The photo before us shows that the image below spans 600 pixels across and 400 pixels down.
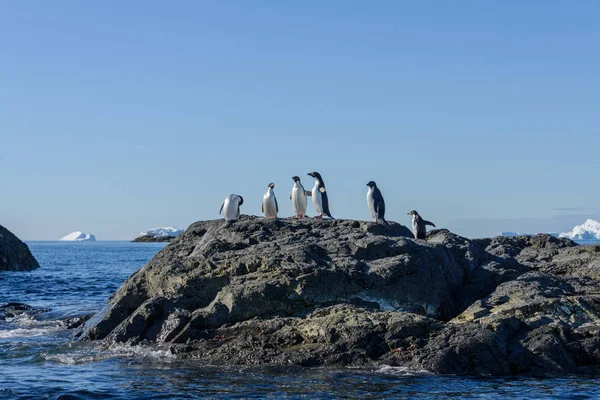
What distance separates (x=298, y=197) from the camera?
85.7 ft

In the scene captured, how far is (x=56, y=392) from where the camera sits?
12023 millimetres


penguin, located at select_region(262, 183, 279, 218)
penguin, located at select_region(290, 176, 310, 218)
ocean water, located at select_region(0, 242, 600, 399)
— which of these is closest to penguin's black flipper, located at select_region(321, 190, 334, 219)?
penguin, located at select_region(290, 176, 310, 218)

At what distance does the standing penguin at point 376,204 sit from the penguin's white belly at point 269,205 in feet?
11.5

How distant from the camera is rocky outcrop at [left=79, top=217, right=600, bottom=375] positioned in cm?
1341

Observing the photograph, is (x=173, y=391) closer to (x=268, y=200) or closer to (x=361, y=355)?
(x=361, y=355)

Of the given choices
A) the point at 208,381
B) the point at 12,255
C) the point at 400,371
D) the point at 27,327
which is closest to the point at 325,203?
the point at 27,327

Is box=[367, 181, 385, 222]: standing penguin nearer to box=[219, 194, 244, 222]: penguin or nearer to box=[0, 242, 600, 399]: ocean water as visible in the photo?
box=[219, 194, 244, 222]: penguin

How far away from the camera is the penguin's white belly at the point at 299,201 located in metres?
26.0

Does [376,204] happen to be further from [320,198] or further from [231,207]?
[231,207]

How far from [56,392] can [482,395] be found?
23.4 feet

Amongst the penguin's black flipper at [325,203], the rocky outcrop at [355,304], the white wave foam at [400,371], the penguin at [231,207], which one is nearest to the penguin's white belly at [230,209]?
the penguin at [231,207]

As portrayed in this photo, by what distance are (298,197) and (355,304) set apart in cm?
1116

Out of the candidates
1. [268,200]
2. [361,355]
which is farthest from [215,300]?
[268,200]

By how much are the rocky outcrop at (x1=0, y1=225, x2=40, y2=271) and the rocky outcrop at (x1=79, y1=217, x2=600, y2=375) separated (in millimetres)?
31821
